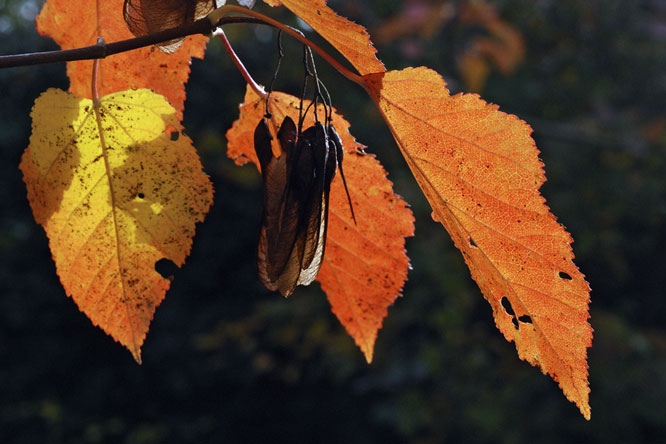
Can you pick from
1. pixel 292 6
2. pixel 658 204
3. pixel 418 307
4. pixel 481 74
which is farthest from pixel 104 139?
pixel 658 204

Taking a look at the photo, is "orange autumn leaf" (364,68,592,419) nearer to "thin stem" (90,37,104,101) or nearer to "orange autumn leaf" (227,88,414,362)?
"orange autumn leaf" (227,88,414,362)

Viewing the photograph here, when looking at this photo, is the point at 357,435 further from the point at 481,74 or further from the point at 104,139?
the point at 104,139

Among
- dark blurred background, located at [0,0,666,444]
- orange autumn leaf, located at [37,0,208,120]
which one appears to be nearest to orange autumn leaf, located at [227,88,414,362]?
orange autumn leaf, located at [37,0,208,120]

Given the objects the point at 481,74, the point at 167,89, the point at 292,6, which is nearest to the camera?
the point at 292,6

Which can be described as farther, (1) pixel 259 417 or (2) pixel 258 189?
(2) pixel 258 189

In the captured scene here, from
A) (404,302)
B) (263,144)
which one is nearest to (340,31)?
(263,144)

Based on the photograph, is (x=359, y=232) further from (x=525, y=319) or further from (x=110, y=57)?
(x=110, y=57)
